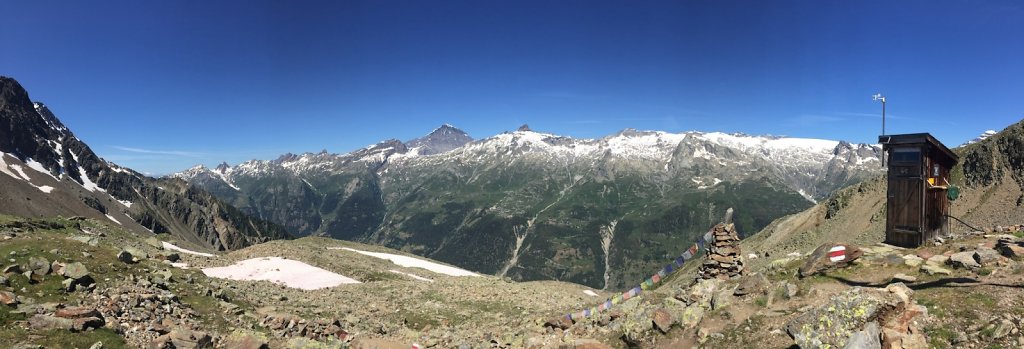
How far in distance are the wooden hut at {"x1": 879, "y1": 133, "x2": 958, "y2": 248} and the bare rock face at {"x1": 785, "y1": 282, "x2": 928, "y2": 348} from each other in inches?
602

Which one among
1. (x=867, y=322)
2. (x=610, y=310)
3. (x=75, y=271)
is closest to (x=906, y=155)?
(x=610, y=310)

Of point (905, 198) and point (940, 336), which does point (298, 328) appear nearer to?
point (940, 336)

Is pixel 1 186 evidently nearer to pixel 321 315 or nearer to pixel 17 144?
pixel 17 144

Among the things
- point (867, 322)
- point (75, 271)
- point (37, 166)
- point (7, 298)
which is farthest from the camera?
point (37, 166)

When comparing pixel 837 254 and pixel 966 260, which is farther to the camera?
pixel 837 254

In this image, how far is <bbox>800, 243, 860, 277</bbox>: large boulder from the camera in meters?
21.4

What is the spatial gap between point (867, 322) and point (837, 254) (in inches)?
428

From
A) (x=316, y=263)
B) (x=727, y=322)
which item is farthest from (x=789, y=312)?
(x=316, y=263)

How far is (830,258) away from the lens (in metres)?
21.7

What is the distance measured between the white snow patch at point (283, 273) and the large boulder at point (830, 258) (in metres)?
34.8

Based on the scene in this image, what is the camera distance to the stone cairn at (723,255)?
990 inches

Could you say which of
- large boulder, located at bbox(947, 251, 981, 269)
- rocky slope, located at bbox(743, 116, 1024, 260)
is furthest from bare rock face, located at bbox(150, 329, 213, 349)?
rocky slope, located at bbox(743, 116, 1024, 260)

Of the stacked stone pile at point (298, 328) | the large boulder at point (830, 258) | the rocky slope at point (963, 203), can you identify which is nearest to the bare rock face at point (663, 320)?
the large boulder at point (830, 258)

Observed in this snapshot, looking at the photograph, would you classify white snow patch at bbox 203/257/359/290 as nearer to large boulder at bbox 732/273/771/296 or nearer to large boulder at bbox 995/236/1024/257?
large boulder at bbox 732/273/771/296
